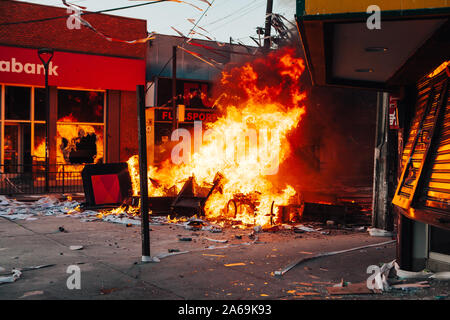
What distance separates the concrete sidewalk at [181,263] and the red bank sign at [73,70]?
11.1 meters

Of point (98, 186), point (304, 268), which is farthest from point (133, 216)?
point (304, 268)

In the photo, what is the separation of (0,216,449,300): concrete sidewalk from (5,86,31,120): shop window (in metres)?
11.1

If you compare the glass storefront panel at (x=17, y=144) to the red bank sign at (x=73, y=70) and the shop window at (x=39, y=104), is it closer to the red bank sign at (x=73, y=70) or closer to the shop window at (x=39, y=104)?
the shop window at (x=39, y=104)

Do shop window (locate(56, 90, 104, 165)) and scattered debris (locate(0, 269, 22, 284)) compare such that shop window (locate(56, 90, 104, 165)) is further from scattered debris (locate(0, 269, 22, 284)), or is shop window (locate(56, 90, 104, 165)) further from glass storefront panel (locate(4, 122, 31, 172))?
scattered debris (locate(0, 269, 22, 284))

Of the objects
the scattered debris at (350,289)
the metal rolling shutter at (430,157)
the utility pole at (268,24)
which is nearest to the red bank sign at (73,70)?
the utility pole at (268,24)

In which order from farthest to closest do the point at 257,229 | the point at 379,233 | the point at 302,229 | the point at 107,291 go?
1. the point at 302,229
2. the point at 257,229
3. the point at 379,233
4. the point at 107,291

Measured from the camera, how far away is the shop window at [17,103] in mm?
19766

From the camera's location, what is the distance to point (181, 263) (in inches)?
275

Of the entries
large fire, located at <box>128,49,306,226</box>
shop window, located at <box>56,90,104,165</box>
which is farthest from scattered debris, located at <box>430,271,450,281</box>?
shop window, located at <box>56,90,104,165</box>

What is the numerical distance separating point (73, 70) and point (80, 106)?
6.03ft

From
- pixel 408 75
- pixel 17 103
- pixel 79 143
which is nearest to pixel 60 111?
pixel 79 143

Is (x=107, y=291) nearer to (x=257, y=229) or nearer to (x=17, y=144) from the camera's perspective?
(x=257, y=229)

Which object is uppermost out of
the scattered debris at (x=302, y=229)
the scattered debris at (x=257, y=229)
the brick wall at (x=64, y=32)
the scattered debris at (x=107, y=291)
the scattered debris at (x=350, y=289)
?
the brick wall at (x=64, y=32)
